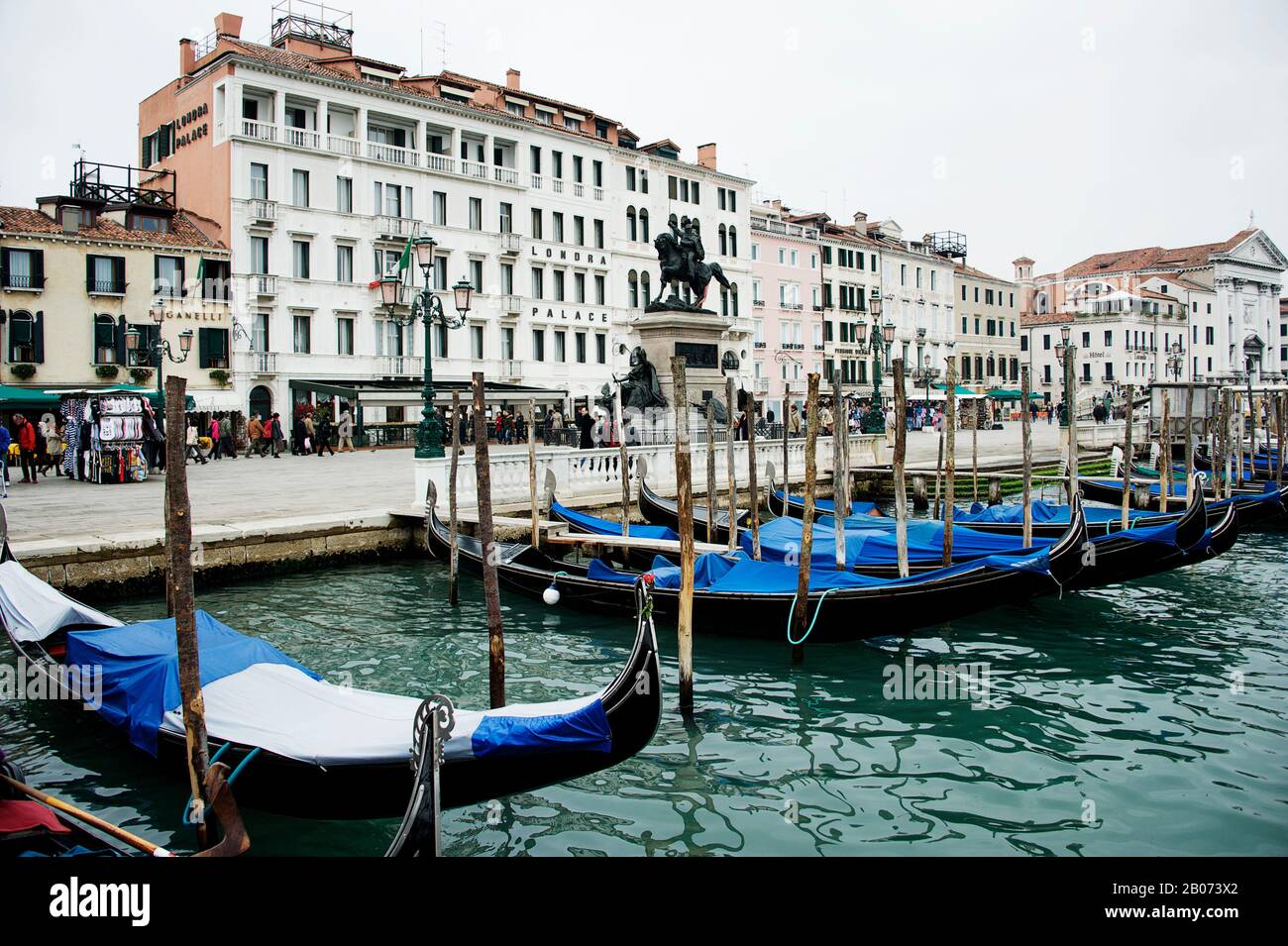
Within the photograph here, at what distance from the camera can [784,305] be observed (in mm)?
42688

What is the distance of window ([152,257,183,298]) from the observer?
2562 centimetres

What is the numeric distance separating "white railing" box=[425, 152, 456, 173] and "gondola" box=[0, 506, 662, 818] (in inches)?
1098

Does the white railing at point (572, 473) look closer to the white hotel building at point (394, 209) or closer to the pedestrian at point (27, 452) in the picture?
the pedestrian at point (27, 452)

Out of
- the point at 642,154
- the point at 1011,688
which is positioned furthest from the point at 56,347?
the point at 1011,688

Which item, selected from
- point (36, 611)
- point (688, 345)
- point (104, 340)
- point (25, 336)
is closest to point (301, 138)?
point (104, 340)

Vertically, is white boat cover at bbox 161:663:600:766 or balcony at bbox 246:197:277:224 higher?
balcony at bbox 246:197:277:224

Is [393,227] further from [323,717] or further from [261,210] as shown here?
[323,717]

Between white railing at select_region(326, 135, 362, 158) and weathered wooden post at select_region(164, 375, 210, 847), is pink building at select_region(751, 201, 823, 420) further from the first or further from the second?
weathered wooden post at select_region(164, 375, 210, 847)

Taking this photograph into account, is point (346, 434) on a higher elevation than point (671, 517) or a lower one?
higher

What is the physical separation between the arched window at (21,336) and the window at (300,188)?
298 inches

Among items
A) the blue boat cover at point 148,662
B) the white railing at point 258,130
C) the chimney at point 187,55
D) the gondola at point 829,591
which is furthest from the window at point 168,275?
the blue boat cover at point 148,662

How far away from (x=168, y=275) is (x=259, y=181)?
3641 millimetres

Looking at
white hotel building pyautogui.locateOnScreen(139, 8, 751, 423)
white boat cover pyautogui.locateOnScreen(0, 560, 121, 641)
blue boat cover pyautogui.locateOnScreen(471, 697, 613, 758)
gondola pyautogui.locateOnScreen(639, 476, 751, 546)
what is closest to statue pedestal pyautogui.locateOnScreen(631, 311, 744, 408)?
gondola pyautogui.locateOnScreen(639, 476, 751, 546)

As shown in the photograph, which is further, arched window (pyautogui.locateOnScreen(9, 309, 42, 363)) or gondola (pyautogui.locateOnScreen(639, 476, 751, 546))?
arched window (pyautogui.locateOnScreen(9, 309, 42, 363))
